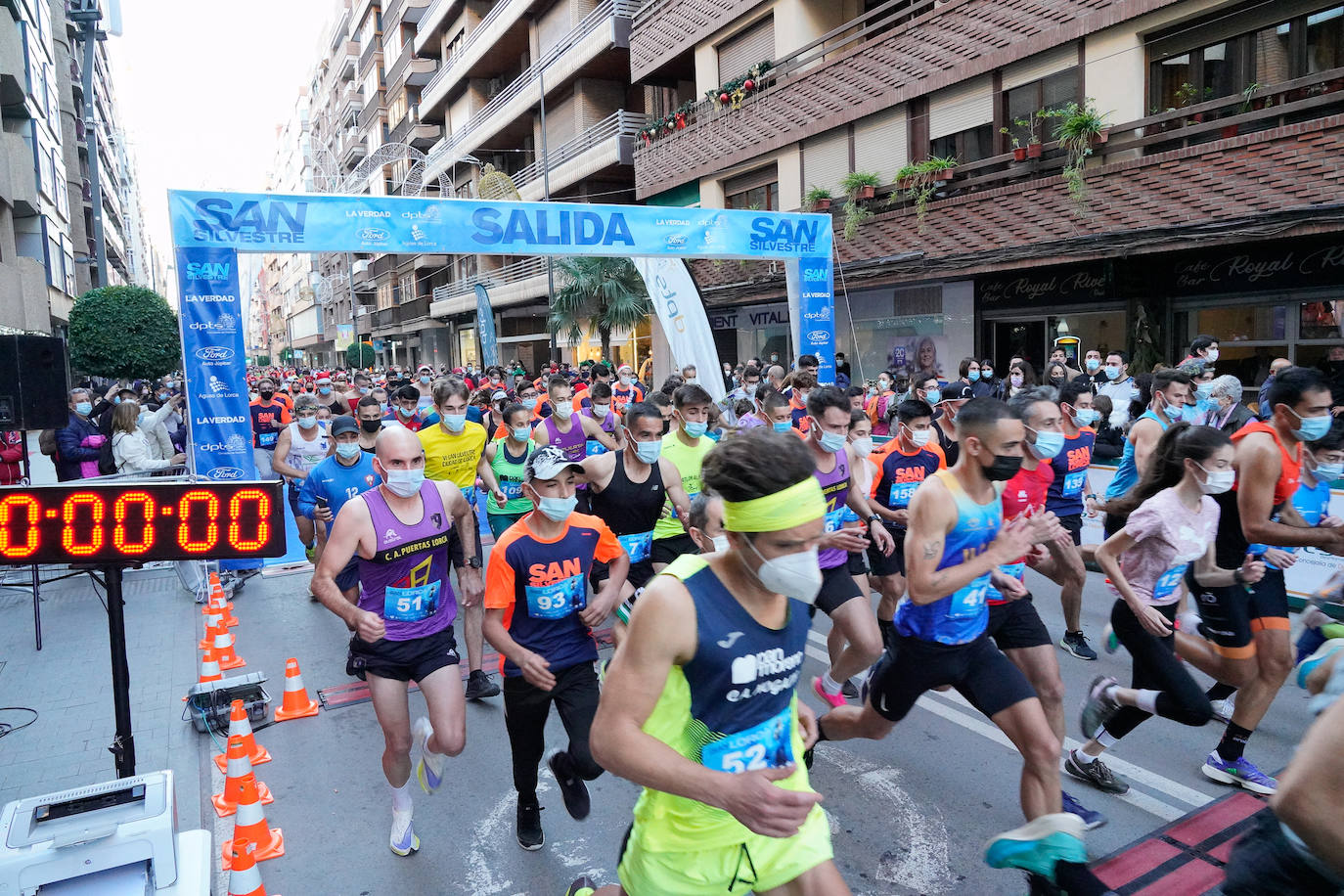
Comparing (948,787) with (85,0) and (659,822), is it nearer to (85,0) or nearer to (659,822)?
(659,822)

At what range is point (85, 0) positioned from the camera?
1742 centimetres

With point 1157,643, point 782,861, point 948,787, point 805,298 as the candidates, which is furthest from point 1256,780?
point 805,298

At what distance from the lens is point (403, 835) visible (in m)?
4.22

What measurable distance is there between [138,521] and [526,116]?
1477 inches

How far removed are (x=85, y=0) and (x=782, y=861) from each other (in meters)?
21.4

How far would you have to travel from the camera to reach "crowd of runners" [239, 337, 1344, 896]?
7.70 ft

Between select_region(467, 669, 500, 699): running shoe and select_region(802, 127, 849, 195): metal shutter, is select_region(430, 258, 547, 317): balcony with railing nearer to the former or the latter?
select_region(802, 127, 849, 195): metal shutter

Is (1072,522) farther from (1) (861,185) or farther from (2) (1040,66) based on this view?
(1) (861,185)

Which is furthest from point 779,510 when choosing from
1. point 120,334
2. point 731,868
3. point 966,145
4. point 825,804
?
point 120,334

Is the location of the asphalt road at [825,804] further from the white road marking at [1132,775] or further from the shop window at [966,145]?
the shop window at [966,145]

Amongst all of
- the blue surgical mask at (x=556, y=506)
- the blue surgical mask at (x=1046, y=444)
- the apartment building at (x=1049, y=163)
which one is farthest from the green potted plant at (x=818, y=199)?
the blue surgical mask at (x=556, y=506)

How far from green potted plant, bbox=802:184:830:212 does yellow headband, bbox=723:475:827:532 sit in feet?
64.4

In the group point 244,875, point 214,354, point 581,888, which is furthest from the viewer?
point 214,354

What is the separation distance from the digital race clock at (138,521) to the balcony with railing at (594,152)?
2826 cm
